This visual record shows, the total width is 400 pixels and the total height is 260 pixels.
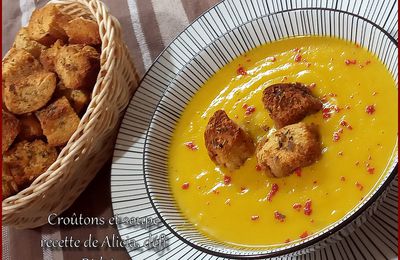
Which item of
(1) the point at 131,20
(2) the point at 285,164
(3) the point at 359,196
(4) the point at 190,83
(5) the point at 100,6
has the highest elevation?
(1) the point at 131,20

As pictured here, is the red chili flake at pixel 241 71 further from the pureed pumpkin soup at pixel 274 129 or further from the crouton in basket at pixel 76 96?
the crouton in basket at pixel 76 96

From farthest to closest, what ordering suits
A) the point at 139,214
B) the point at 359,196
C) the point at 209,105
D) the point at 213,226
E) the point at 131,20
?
the point at 131,20, the point at 209,105, the point at 139,214, the point at 213,226, the point at 359,196

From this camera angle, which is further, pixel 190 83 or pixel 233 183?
pixel 190 83

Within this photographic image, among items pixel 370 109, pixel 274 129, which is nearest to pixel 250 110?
pixel 274 129

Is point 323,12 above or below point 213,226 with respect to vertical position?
above

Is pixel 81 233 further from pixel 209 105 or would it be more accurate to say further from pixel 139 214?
pixel 209 105

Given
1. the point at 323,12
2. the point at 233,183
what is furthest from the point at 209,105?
the point at 323,12
